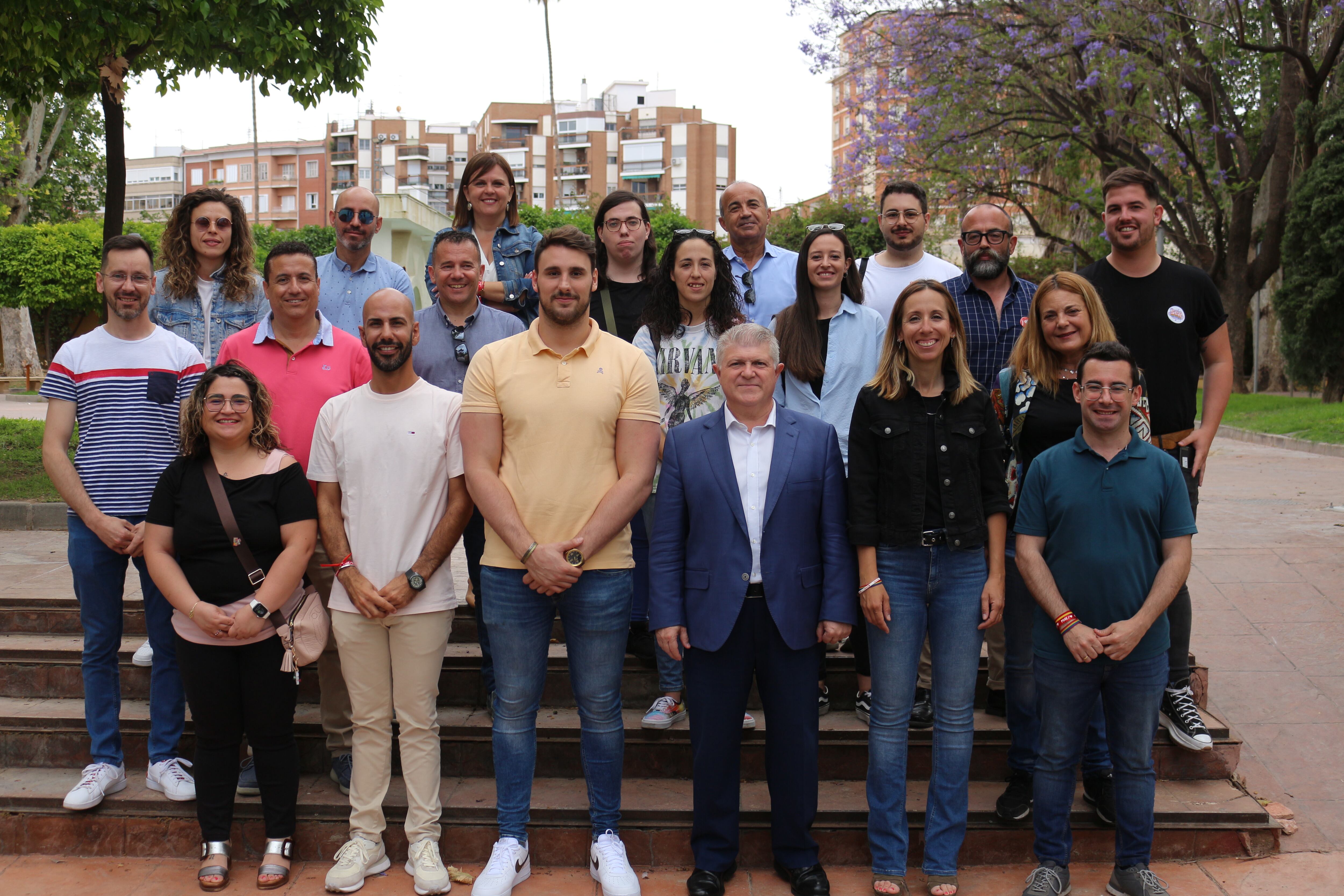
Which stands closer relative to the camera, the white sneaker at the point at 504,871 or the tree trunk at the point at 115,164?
the white sneaker at the point at 504,871

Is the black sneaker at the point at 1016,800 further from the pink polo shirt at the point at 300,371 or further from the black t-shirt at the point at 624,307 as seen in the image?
the pink polo shirt at the point at 300,371

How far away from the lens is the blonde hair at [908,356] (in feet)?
11.6

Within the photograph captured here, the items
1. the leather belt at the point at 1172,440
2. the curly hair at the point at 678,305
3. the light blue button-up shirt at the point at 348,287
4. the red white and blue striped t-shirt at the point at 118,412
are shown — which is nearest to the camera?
the red white and blue striped t-shirt at the point at 118,412

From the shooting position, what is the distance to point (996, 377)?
414 centimetres

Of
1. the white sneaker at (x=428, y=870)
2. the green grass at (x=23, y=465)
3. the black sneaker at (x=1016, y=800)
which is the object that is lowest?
the white sneaker at (x=428, y=870)

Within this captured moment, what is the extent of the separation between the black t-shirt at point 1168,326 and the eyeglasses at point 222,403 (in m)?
3.42

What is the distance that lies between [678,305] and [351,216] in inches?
63.2

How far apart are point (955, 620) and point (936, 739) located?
44cm

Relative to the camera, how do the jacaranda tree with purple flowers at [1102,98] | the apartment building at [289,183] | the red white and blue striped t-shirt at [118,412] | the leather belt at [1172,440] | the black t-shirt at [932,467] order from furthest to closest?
the apartment building at [289,183], the jacaranda tree with purple flowers at [1102,98], the leather belt at [1172,440], the red white and blue striped t-shirt at [118,412], the black t-shirt at [932,467]

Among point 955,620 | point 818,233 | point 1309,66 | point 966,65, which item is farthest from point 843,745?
point 1309,66

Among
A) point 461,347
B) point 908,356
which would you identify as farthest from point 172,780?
point 908,356

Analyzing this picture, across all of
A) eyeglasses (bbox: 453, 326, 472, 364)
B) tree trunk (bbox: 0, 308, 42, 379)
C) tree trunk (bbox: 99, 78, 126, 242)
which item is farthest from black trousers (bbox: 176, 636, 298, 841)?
tree trunk (bbox: 0, 308, 42, 379)

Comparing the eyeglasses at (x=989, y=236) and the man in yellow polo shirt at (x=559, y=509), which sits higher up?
the eyeglasses at (x=989, y=236)

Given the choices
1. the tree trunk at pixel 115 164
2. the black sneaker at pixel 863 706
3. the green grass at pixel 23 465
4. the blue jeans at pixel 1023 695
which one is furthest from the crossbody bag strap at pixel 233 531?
the tree trunk at pixel 115 164
